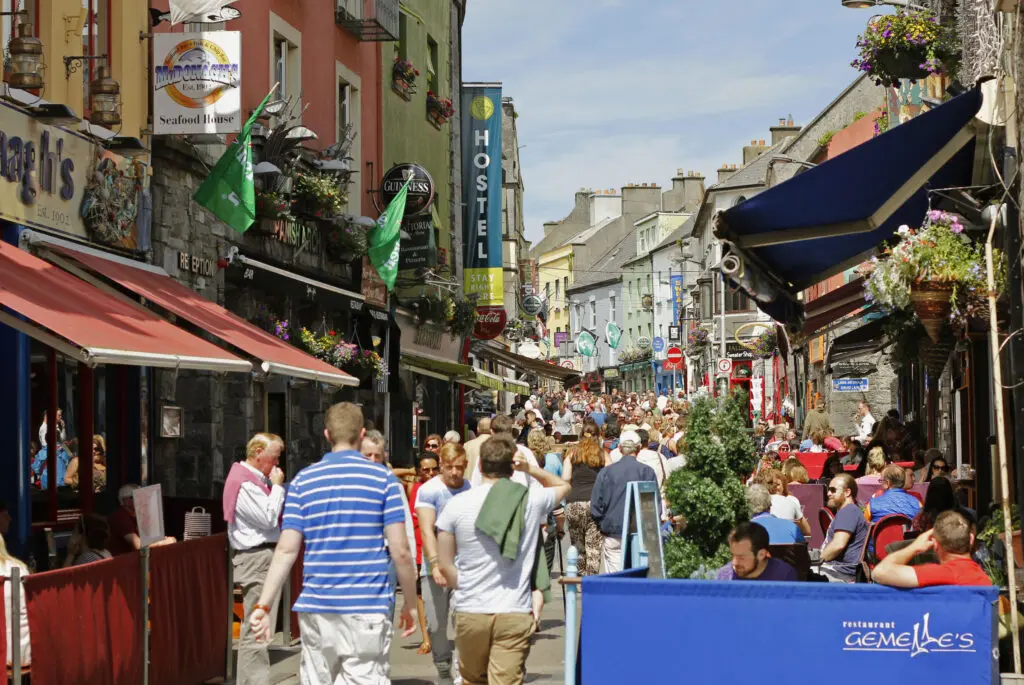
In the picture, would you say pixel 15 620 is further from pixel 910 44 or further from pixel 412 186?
pixel 412 186

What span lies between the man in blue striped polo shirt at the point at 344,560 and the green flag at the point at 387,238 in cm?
1440

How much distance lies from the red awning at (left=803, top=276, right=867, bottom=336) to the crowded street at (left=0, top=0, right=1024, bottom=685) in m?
0.04

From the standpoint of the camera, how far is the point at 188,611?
32.7ft

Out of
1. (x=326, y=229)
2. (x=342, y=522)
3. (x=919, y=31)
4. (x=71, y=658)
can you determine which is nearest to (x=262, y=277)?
(x=326, y=229)

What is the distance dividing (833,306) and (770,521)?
2681 millimetres

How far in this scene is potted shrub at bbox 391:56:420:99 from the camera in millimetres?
26259

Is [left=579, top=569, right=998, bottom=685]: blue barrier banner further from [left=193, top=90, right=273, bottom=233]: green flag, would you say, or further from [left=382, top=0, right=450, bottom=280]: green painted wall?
[left=382, top=0, right=450, bottom=280]: green painted wall

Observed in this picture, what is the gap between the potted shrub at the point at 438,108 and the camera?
29375 millimetres

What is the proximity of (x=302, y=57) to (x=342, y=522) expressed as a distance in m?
14.4

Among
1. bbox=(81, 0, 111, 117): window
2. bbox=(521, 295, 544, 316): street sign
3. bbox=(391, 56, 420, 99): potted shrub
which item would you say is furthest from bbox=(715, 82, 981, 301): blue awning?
bbox=(521, 295, 544, 316): street sign

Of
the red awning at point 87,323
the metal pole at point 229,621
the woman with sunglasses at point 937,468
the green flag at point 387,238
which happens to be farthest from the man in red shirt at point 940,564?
the green flag at point 387,238

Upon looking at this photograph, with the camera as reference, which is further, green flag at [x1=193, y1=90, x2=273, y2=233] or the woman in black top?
green flag at [x1=193, y1=90, x2=273, y2=233]

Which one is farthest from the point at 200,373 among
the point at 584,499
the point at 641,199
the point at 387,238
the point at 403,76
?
the point at 641,199

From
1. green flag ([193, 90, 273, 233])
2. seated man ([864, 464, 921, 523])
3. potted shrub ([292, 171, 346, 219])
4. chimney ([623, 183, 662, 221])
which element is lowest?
seated man ([864, 464, 921, 523])
